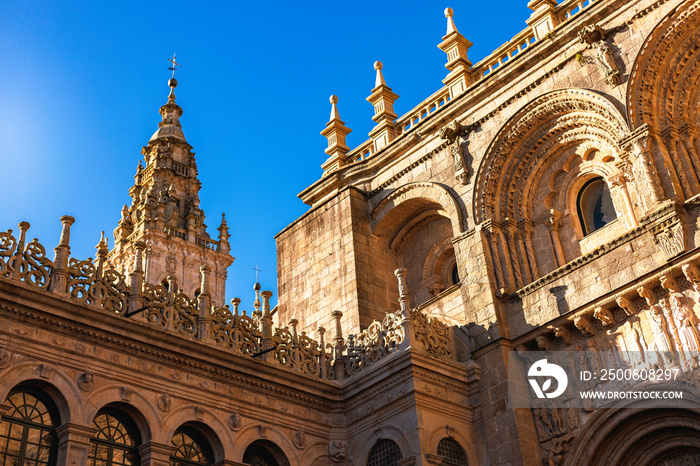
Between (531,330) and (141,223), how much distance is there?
35.0m

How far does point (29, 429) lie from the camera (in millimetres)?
11836

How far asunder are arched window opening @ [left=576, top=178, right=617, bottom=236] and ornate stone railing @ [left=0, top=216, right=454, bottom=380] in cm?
354

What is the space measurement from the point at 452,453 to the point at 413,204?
6496 mm

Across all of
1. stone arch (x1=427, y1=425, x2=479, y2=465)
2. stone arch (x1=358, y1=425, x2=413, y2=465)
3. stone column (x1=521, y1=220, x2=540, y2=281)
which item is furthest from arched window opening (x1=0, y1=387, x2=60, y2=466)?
stone column (x1=521, y1=220, x2=540, y2=281)

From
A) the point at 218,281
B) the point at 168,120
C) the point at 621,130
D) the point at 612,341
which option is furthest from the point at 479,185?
the point at 168,120

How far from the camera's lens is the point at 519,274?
53.0 ft

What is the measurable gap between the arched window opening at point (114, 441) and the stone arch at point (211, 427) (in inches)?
28.9

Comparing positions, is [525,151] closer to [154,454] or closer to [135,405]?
[135,405]

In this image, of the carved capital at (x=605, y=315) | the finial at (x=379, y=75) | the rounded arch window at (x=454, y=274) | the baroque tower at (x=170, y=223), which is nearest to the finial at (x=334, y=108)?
the finial at (x=379, y=75)

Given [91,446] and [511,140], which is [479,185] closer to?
[511,140]

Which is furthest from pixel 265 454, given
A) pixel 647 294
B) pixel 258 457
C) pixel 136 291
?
pixel 647 294

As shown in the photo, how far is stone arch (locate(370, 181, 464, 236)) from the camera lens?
57.1ft

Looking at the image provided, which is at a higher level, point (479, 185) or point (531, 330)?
point (479, 185)

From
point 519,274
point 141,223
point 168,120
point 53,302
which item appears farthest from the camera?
point 168,120
